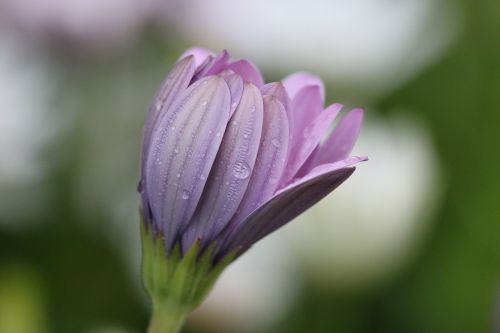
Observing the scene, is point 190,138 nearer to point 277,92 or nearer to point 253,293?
point 277,92

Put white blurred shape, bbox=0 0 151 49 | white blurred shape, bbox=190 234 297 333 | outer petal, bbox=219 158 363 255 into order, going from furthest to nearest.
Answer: white blurred shape, bbox=0 0 151 49 → white blurred shape, bbox=190 234 297 333 → outer petal, bbox=219 158 363 255

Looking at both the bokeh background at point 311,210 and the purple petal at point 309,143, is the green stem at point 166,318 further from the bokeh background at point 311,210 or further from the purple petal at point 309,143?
the bokeh background at point 311,210

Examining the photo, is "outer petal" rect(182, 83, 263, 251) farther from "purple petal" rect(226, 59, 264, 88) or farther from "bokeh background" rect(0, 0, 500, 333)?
"bokeh background" rect(0, 0, 500, 333)

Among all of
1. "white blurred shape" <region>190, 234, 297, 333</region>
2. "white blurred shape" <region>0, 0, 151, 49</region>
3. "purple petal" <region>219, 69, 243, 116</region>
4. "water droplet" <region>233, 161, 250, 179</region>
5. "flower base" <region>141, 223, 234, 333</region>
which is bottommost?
"white blurred shape" <region>190, 234, 297, 333</region>

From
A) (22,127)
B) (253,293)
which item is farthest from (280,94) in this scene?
(22,127)

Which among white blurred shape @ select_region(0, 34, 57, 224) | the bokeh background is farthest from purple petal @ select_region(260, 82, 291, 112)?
white blurred shape @ select_region(0, 34, 57, 224)

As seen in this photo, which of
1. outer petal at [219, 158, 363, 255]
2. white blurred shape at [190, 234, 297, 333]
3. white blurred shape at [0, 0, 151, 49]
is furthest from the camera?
white blurred shape at [0, 0, 151, 49]

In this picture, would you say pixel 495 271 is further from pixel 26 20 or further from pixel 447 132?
pixel 26 20

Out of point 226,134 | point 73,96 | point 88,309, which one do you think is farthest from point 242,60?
point 73,96
